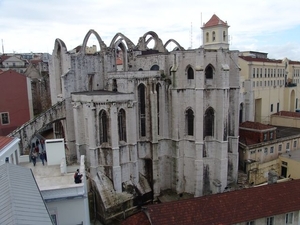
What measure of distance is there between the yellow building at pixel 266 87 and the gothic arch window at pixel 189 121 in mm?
16785

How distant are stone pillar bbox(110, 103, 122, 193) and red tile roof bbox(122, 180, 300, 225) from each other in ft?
23.4

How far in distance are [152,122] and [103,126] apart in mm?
5399

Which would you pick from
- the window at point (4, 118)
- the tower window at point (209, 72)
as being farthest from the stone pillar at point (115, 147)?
the window at point (4, 118)

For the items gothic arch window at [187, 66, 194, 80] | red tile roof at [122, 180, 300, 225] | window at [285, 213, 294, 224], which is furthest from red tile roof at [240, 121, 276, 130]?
window at [285, 213, 294, 224]

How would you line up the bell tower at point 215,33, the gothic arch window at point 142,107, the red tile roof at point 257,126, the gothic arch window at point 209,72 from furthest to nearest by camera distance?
the bell tower at point 215,33, the red tile roof at point 257,126, the gothic arch window at point 142,107, the gothic arch window at point 209,72

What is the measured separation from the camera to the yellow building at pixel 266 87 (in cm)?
4447

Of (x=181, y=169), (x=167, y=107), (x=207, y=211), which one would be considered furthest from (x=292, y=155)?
(x=207, y=211)

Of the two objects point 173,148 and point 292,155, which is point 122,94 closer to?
point 173,148

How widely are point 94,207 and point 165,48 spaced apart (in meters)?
23.5

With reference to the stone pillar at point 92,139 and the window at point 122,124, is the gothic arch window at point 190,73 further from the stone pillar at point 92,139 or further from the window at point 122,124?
the stone pillar at point 92,139

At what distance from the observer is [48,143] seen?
21.2 metres

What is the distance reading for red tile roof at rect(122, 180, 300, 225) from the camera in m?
19.7

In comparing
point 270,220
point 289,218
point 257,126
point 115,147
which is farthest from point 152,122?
point 257,126

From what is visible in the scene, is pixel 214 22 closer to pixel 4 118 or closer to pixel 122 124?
pixel 122 124
